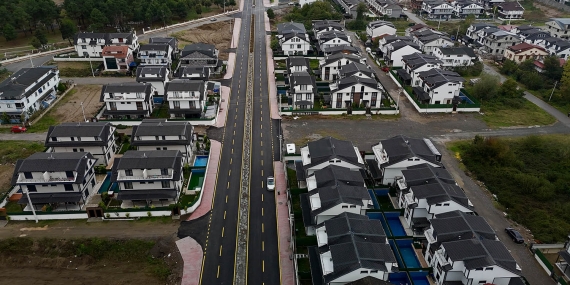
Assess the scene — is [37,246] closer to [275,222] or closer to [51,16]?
[275,222]

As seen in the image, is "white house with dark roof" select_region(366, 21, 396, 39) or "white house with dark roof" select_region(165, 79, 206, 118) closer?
"white house with dark roof" select_region(165, 79, 206, 118)

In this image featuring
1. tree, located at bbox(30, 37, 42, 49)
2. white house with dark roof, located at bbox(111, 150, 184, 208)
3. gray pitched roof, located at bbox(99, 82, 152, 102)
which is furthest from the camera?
tree, located at bbox(30, 37, 42, 49)

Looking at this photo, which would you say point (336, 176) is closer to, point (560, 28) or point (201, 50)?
point (201, 50)

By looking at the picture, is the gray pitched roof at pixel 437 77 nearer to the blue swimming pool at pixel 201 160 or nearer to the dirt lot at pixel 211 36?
the blue swimming pool at pixel 201 160

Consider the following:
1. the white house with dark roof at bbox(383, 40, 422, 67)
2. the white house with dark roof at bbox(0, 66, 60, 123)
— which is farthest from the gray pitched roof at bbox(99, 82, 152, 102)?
the white house with dark roof at bbox(383, 40, 422, 67)

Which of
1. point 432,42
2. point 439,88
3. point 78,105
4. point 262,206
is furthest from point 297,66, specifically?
point 78,105

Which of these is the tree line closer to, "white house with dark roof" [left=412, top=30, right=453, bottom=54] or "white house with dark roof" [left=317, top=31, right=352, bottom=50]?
"white house with dark roof" [left=317, top=31, right=352, bottom=50]
